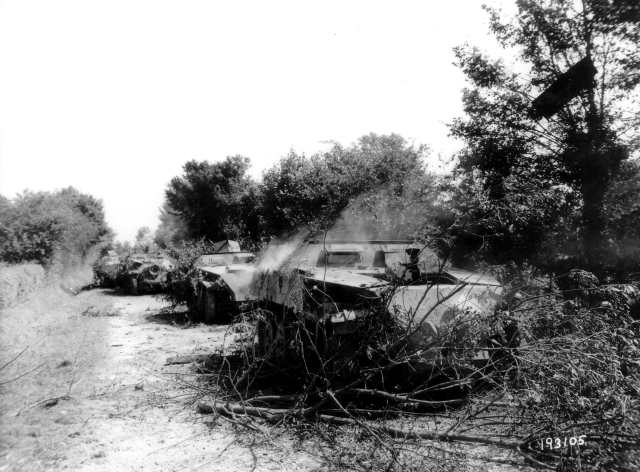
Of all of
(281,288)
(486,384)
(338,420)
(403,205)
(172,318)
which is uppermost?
(403,205)

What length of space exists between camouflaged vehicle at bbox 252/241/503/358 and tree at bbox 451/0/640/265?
309 centimetres

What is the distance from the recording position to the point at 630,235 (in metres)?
8.25

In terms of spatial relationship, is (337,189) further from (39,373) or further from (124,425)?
(124,425)

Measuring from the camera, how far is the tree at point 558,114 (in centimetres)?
873

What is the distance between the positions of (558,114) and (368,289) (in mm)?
6897

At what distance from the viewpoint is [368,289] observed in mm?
4586

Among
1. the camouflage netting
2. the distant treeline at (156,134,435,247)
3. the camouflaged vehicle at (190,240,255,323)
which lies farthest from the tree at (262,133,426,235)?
the camouflage netting

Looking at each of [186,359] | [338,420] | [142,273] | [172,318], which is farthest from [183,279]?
[338,420]

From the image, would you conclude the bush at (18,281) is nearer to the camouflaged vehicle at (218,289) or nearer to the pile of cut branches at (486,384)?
the camouflaged vehicle at (218,289)

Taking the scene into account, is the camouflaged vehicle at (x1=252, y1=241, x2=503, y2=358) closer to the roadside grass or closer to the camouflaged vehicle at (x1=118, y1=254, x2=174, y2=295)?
the roadside grass

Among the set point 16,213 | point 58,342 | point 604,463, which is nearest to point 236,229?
point 16,213

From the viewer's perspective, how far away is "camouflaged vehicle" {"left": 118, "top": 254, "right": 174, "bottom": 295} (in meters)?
16.4

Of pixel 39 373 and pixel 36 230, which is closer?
pixel 39 373

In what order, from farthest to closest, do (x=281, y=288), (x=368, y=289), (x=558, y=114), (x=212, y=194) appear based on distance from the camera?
(x=212, y=194)
(x=558, y=114)
(x=281, y=288)
(x=368, y=289)
